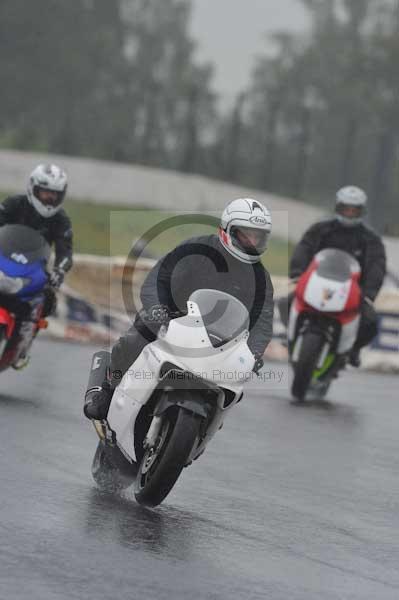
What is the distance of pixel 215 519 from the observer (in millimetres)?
7320

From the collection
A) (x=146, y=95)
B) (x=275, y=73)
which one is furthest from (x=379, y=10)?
(x=146, y=95)

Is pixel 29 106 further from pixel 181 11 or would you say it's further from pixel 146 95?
pixel 181 11

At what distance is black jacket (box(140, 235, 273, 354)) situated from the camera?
307 inches

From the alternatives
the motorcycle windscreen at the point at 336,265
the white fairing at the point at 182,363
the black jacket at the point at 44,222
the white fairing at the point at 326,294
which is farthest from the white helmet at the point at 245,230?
the motorcycle windscreen at the point at 336,265

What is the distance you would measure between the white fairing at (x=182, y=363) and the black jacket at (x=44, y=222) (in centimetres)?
521

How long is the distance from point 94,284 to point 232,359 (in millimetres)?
13286

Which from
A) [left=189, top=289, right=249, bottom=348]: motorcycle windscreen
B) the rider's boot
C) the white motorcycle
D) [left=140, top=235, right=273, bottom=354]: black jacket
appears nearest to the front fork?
the white motorcycle

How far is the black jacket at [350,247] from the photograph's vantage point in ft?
48.4

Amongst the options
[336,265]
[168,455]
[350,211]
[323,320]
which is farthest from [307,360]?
[168,455]

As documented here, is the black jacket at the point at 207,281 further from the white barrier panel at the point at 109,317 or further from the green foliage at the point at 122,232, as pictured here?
the green foliage at the point at 122,232

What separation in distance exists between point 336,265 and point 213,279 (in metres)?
6.91

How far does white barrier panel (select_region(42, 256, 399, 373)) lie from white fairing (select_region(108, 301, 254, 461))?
11.8m

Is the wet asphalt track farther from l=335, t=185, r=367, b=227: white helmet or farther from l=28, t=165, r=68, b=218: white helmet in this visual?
l=335, t=185, r=367, b=227: white helmet

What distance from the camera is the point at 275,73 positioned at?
7400cm
